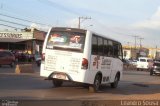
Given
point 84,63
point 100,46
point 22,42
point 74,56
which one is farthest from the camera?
point 22,42

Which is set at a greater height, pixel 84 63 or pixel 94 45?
pixel 94 45

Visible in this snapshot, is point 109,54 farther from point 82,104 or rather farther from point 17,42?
point 17,42

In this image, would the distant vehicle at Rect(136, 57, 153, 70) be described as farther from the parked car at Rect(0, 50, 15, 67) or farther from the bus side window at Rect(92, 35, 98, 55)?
the bus side window at Rect(92, 35, 98, 55)

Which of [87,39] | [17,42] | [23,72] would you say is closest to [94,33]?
[87,39]

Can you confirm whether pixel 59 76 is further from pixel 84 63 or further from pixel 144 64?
pixel 144 64

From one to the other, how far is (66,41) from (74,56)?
2.89 feet

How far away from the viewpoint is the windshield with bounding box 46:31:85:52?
19.3m

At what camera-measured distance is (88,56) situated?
19.1 m

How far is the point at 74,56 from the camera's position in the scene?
1911 cm

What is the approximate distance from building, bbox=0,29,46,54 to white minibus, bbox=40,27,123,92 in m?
52.6

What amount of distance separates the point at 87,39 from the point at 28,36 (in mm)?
57631

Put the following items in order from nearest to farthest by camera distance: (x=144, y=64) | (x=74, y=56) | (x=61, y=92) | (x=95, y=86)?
(x=74, y=56)
(x=61, y=92)
(x=95, y=86)
(x=144, y=64)

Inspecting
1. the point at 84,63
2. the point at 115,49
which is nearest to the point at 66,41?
the point at 84,63

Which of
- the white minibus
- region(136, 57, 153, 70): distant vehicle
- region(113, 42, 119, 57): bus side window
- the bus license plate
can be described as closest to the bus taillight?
the white minibus
